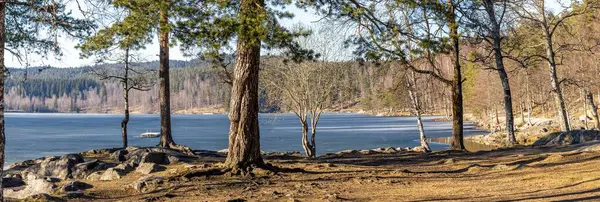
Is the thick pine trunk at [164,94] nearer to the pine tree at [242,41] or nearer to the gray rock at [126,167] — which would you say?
the gray rock at [126,167]

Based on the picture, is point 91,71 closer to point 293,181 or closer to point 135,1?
point 135,1

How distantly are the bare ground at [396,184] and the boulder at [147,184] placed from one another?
6.1 inches

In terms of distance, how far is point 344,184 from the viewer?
9586 millimetres

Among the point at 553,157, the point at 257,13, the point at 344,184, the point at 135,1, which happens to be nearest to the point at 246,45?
the point at 257,13

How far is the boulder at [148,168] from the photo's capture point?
1193cm

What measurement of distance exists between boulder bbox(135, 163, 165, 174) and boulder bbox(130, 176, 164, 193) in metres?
2.10

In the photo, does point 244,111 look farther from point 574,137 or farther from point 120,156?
point 574,137

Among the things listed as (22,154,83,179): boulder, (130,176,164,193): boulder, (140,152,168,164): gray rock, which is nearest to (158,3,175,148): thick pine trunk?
(140,152,168,164): gray rock

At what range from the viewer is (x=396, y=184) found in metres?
9.53

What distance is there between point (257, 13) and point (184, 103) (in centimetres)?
19006

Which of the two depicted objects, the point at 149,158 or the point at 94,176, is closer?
the point at 94,176

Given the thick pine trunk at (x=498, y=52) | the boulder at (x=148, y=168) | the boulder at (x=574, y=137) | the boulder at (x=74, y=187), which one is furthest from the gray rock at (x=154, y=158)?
the boulder at (x=574, y=137)

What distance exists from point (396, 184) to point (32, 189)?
25.2 feet

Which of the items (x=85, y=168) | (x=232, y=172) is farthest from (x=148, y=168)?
(x=232, y=172)
